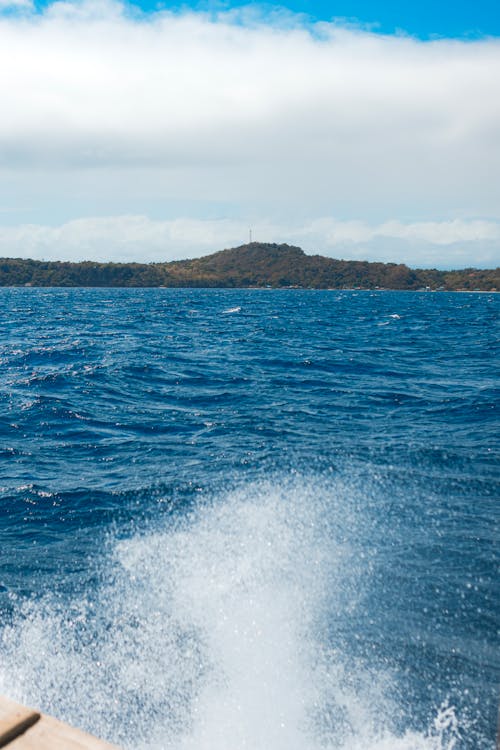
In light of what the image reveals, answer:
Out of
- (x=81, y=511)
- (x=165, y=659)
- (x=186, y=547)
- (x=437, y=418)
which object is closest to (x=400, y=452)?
(x=437, y=418)

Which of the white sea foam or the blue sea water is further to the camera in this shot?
the blue sea water

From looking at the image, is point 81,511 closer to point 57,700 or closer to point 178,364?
point 57,700

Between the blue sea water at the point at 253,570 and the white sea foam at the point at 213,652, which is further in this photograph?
the blue sea water at the point at 253,570

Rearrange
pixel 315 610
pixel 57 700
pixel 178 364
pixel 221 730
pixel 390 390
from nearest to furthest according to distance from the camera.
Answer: pixel 221 730 < pixel 57 700 < pixel 315 610 < pixel 390 390 < pixel 178 364

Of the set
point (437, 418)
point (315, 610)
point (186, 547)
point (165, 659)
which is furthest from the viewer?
point (437, 418)

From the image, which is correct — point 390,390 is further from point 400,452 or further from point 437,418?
point 400,452

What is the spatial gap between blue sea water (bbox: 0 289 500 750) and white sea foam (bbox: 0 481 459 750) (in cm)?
3

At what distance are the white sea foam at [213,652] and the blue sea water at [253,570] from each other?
0.03 metres

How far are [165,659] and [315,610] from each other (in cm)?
255

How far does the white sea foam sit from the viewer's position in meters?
6.77

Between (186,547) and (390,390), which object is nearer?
(186,547)

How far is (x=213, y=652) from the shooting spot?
317 inches

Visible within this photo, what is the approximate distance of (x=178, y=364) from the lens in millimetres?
32500

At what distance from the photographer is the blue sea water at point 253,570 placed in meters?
7.09
